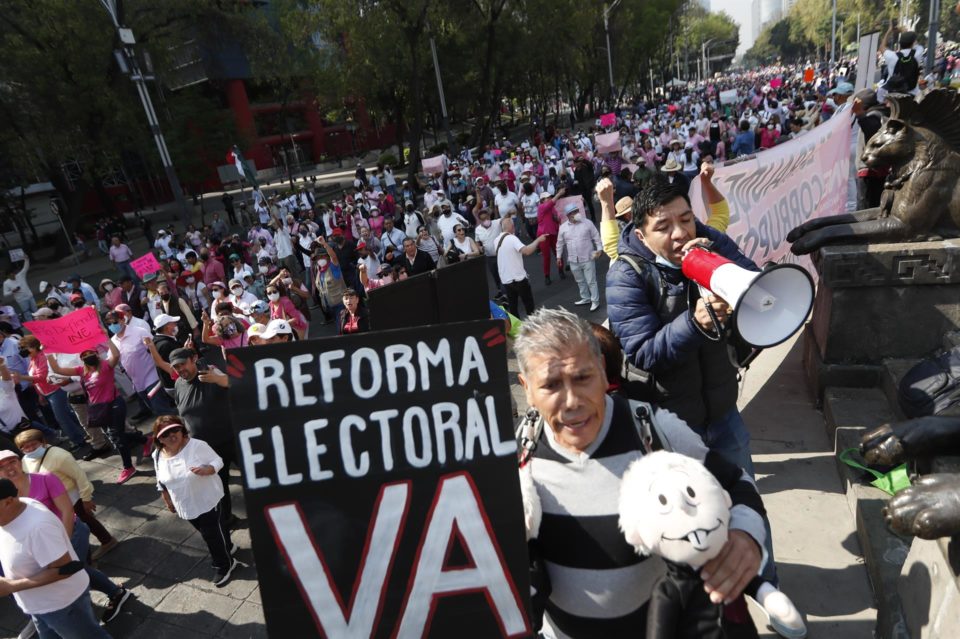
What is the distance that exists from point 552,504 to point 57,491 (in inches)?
155

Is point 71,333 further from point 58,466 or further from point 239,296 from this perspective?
point 58,466

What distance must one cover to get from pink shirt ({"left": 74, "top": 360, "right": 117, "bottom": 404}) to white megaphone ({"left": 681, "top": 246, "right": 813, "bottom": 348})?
651 centimetres

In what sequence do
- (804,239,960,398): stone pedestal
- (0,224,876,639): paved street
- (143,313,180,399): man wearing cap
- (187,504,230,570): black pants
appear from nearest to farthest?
(0,224,876,639): paved street < (804,239,960,398): stone pedestal < (187,504,230,570): black pants < (143,313,180,399): man wearing cap

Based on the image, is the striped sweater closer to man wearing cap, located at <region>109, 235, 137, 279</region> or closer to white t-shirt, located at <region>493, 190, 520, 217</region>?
white t-shirt, located at <region>493, 190, 520, 217</region>

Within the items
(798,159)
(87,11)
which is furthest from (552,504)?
(87,11)

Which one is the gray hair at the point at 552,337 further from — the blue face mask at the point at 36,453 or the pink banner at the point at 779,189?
the blue face mask at the point at 36,453

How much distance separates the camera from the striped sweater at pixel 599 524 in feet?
5.71

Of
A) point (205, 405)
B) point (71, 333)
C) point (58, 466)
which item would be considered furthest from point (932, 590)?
point (71, 333)

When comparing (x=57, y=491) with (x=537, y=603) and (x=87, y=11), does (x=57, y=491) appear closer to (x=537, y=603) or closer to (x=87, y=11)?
(x=537, y=603)

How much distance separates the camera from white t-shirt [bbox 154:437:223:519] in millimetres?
4223

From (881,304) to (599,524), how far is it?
3432 mm

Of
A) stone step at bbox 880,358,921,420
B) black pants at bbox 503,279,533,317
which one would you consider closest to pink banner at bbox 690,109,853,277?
stone step at bbox 880,358,921,420

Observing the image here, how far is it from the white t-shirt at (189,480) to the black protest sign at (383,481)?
297 centimetres

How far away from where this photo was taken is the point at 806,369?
5.01 metres
